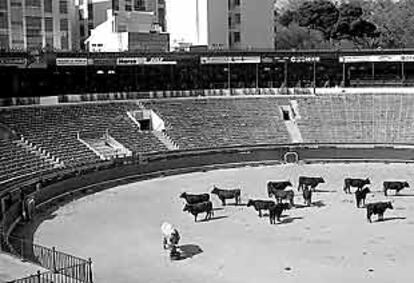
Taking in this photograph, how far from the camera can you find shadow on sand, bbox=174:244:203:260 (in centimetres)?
2833

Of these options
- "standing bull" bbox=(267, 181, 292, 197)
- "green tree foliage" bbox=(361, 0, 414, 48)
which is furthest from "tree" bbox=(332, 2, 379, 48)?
"standing bull" bbox=(267, 181, 292, 197)

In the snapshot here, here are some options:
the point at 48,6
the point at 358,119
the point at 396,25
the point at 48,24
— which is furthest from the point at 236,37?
the point at 396,25

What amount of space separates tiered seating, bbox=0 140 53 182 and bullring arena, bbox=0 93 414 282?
14cm

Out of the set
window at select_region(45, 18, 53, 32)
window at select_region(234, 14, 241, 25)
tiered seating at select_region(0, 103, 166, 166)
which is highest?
window at select_region(234, 14, 241, 25)

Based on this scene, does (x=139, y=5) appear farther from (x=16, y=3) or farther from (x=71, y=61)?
(x=71, y=61)

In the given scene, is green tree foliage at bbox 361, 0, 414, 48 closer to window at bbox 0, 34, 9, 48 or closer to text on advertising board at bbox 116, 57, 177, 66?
text on advertising board at bbox 116, 57, 177, 66

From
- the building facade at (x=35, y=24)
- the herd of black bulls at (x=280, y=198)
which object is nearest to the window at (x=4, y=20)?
the building facade at (x=35, y=24)

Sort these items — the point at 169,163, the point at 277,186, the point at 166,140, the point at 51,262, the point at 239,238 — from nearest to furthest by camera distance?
the point at 51,262, the point at 239,238, the point at 277,186, the point at 169,163, the point at 166,140

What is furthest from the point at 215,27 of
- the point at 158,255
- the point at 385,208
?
the point at 158,255

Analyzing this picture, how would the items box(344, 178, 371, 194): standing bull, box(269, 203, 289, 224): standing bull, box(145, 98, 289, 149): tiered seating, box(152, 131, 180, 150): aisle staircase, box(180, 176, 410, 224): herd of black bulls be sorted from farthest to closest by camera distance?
box(145, 98, 289, 149): tiered seating → box(152, 131, 180, 150): aisle staircase → box(344, 178, 371, 194): standing bull → box(180, 176, 410, 224): herd of black bulls → box(269, 203, 289, 224): standing bull

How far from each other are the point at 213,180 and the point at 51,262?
2260cm

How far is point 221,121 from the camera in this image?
59.6 m

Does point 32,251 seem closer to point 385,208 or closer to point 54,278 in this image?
point 54,278

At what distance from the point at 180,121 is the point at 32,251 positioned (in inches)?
1223
